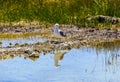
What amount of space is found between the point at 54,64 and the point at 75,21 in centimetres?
876

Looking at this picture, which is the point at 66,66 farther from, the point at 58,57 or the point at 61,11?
the point at 61,11

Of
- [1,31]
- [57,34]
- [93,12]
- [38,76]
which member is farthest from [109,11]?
[38,76]

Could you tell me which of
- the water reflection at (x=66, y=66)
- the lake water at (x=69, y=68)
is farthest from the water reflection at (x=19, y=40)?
the lake water at (x=69, y=68)

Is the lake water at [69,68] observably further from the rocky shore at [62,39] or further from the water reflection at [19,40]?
the water reflection at [19,40]

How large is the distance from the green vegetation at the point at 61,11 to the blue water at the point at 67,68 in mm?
7441

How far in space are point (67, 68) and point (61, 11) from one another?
33.6ft

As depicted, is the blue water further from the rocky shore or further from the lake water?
the rocky shore

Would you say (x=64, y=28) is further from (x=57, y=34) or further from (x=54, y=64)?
(x=54, y=64)

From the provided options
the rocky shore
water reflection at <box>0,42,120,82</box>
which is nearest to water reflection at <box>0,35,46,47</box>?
the rocky shore

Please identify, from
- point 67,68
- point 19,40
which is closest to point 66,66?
point 67,68

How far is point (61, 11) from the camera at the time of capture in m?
22.1

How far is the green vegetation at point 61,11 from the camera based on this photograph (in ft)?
70.9

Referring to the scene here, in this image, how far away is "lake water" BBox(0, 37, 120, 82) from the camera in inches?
431

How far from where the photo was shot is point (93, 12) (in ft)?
73.7
